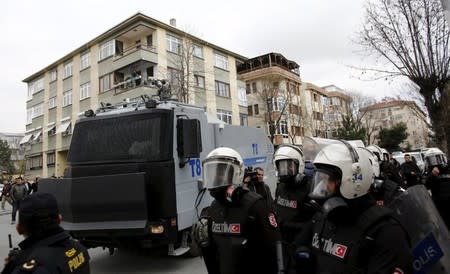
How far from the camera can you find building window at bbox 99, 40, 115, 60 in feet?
98.6

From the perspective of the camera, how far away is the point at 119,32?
29.4 metres

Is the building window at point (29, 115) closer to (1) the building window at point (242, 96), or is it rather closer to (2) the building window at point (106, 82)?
(2) the building window at point (106, 82)

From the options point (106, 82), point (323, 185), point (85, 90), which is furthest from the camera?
point (85, 90)

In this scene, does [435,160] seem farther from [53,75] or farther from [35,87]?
[35,87]

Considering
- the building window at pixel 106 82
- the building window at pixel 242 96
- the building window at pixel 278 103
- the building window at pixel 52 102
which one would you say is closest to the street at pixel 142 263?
the building window at pixel 106 82

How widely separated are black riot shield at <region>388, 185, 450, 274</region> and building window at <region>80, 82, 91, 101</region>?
32.1 metres

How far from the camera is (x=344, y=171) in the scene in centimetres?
217

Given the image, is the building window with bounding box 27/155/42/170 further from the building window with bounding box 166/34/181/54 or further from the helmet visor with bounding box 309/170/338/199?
the helmet visor with bounding box 309/170/338/199

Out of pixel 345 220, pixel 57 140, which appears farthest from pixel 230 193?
pixel 57 140

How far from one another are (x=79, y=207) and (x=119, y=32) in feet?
85.2

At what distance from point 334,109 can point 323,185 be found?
4718cm

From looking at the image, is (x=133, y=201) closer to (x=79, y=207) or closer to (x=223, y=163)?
(x=79, y=207)

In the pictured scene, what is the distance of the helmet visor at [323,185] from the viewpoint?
2.22 m

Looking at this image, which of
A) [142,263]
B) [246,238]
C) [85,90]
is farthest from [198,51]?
[246,238]
